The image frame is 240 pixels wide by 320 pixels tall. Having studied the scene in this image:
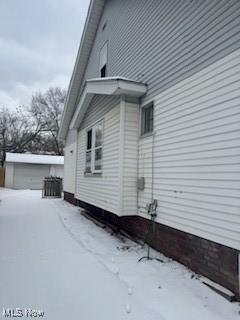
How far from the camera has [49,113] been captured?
40.5m

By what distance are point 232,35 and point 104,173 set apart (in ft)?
16.1

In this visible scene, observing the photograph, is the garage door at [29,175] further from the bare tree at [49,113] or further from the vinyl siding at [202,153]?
the vinyl siding at [202,153]

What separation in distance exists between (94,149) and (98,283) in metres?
5.52

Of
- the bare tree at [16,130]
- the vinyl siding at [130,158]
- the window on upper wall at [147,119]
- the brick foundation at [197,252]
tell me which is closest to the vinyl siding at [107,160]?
the vinyl siding at [130,158]

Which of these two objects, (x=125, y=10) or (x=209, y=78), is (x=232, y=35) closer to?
(x=209, y=78)

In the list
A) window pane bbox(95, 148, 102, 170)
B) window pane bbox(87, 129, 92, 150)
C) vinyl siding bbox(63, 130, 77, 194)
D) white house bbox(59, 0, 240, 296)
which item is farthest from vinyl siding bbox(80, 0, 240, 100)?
vinyl siding bbox(63, 130, 77, 194)

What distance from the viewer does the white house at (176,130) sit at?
4.09m

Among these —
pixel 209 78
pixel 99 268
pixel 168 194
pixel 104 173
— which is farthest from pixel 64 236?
pixel 209 78

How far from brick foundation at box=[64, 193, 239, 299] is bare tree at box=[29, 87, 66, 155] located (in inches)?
1283

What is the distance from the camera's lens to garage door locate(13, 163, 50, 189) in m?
26.4

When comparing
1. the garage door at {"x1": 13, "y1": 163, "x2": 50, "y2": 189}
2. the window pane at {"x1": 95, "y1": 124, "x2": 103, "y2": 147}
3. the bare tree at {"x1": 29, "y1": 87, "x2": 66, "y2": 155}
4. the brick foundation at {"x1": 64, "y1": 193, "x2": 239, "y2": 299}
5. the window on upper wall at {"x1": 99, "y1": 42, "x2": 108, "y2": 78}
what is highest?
the bare tree at {"x1": 29, "y1": 87, "x2": 66, "y2": 155}

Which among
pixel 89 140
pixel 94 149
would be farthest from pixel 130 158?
pixel 89 140

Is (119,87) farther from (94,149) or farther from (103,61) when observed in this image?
(103,61)

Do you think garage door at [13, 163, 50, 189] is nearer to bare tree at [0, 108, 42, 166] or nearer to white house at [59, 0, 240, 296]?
bare tree at [0, 108, 42, 166]
